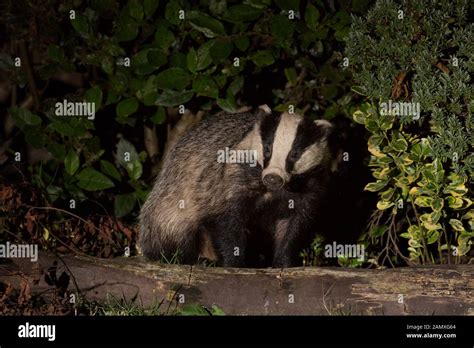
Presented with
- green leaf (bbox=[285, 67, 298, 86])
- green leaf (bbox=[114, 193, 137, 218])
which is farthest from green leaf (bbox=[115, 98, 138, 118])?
green leaf (bbox=[285, 67, 298, 86])

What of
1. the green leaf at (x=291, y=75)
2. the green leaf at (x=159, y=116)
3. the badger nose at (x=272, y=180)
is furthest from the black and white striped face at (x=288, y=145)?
the green leaf at (x=159, y=116)

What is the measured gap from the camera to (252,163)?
4562 mm

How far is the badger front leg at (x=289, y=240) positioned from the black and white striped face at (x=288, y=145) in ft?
1.12

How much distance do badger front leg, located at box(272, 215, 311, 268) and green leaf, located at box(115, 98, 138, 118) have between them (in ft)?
3.87

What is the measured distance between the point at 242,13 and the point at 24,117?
5.04ft

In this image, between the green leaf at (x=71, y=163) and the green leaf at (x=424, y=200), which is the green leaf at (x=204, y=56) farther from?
the green leaf at (x=424, y=200)

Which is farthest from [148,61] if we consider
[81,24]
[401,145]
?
[401,145]

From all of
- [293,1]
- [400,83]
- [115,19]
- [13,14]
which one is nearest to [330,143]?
[400,83]

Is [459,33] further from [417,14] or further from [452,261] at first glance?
[452,261]

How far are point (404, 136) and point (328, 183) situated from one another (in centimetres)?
58

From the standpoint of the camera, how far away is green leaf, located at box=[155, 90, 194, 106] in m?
5.12

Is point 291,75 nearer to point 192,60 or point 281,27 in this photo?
point 281,27

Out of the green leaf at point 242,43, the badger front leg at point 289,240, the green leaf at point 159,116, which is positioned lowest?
the badger front leg at point 289,240

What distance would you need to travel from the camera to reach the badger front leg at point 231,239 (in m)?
4.53
